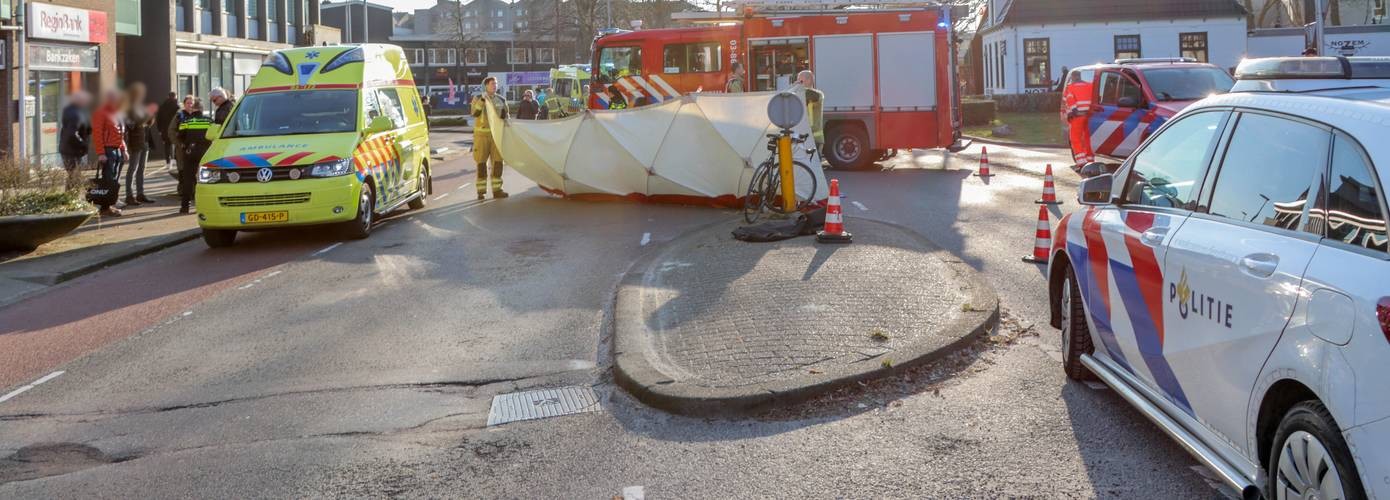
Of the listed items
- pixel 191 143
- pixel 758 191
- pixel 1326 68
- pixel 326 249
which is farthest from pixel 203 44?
pixel 1326 68

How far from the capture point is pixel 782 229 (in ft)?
41.8

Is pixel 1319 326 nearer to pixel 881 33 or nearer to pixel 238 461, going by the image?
pixel 238 461

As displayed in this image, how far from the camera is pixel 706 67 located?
24.8 meters

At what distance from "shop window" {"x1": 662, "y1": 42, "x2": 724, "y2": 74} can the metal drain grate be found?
18220mm

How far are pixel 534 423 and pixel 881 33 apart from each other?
17691 mm

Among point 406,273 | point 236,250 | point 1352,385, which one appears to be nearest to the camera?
point 1352,385

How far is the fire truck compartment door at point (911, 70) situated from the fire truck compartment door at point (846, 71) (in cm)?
26

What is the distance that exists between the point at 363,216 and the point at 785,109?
5.09 metres

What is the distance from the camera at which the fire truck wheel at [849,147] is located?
75.2ft

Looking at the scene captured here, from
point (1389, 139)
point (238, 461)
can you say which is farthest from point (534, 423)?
point (1389, 139)

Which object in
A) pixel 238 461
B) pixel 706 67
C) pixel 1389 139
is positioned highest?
pixel 706 67

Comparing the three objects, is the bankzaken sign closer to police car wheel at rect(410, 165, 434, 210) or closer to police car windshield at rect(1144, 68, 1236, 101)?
police car wheel at rect(410, 165, 434, 210)

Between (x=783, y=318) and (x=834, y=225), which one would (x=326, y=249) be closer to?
(x=834, y=225)

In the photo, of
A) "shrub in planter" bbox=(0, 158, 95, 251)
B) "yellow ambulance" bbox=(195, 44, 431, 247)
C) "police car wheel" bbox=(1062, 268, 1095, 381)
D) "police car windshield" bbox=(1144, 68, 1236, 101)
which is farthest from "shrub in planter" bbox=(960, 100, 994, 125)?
"police car wheel" bbox=(1062, 268, 1095, 381)
